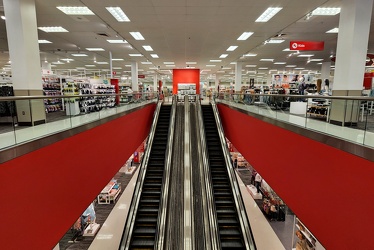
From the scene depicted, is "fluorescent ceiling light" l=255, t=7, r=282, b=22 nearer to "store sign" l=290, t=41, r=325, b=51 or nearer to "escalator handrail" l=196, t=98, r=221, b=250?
"store sign" l=290, t=41, r=325, b=51

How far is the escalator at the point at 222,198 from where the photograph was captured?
6.65 meters

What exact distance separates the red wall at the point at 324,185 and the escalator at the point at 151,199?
3.95 meters

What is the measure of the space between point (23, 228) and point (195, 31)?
27.8 feet

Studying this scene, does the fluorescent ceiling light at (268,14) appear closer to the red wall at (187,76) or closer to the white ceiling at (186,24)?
the white ceiling at (186,24)

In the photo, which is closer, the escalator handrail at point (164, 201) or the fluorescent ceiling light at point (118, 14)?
the escalator handrail at point (164, 201)

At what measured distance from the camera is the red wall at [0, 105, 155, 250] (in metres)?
2.54

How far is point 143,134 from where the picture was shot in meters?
10.6

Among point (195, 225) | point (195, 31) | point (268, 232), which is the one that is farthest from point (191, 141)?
point (268, 232)

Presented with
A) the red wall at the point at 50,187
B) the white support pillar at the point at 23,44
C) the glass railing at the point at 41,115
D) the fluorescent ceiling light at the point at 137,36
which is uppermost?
the fluorescent ceiling light at the point at 137,36

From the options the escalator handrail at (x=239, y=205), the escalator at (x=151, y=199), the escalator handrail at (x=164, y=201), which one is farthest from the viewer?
the escalator at (x=151, y=199)

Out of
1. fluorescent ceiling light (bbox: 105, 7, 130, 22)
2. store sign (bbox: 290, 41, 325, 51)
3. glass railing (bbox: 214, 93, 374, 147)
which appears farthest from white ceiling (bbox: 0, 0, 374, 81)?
glass railing (bbox: 214, 93, 374, 147)

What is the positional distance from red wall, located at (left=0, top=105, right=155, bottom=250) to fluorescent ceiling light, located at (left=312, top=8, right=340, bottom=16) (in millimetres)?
7202

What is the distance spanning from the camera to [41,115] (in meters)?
3.97


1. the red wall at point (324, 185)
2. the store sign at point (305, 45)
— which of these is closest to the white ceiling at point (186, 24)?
the store sign at point (305, 45)
